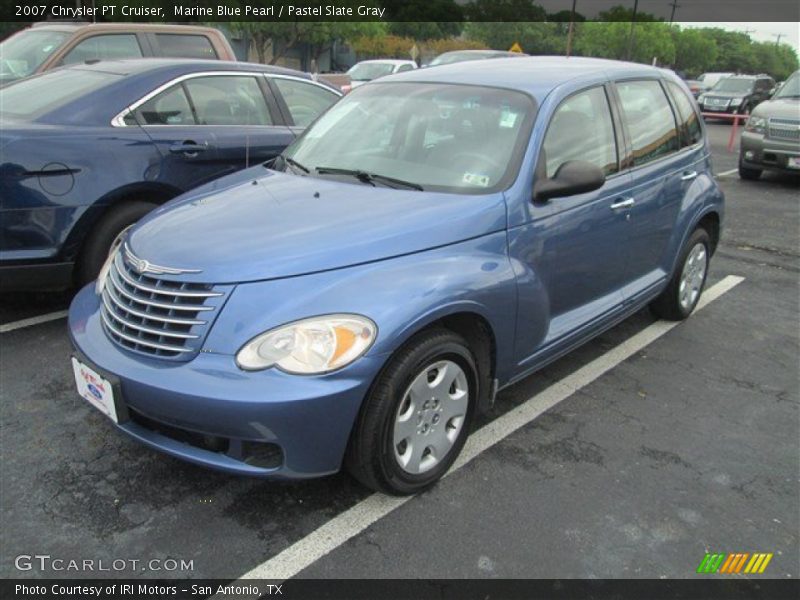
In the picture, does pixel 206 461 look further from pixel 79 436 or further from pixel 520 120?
pixel 520 120

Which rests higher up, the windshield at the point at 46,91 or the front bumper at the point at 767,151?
the windshield at the point at 46,91

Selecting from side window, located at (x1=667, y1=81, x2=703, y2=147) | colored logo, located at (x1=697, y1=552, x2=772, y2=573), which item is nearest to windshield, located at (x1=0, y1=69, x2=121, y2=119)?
side window, located at (x1=667, y1=81, x2=703, y2=147)

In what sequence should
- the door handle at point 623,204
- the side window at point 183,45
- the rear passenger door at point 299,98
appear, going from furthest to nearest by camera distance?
the side window at point 183,45 → the rear passenger door at point 299,98 → the door handle at point 623,204

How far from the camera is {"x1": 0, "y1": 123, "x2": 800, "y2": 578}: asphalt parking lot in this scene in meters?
2.55

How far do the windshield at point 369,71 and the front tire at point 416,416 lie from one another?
52.9ft

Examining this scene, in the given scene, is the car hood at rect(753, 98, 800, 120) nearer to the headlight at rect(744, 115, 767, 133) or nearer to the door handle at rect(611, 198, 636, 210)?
the headlight at rect(744, 115, 767, 133)

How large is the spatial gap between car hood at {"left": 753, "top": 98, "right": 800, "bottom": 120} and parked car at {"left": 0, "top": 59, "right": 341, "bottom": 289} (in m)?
8.43

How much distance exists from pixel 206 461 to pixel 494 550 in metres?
1.14

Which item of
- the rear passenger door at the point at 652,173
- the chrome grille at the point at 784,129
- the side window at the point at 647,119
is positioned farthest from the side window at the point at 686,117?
the chrome grille at the point at 784,129

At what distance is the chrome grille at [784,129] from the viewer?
10281 millimetres

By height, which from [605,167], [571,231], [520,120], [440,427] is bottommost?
[440,427]

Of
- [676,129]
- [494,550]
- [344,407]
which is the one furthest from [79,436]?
[676,129]

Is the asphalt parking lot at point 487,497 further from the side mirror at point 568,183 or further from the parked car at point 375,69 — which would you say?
the parked car at point 375,69

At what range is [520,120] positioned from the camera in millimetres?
3340
